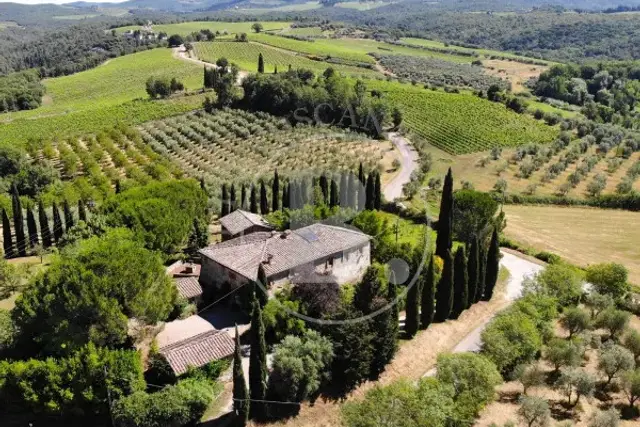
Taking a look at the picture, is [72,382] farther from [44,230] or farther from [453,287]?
[44,230]

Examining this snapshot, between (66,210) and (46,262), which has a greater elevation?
(66,210)

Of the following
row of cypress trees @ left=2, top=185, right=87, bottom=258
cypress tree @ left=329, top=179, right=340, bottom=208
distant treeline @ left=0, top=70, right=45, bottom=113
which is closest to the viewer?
row of cypress trees @ left=2, top=185, right=87, bottom=258

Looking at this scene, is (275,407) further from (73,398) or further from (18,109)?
(18,109)

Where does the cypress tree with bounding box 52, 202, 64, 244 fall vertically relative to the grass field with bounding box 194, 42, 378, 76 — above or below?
below

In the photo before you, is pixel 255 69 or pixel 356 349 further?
pixel 255 69

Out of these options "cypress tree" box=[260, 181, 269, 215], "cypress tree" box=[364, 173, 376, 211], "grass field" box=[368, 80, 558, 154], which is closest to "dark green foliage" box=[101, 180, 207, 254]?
"cypress tree" box=[260, 181, 269, 215]

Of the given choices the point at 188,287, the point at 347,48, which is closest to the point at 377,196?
the point at 188,287

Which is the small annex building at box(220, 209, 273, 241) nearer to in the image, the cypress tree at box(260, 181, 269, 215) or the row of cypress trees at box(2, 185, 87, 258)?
→ the cypress tree at box(260, 181, 269, 215)

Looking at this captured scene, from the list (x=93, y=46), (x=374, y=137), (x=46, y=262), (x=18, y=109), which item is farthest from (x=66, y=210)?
(x=93, y=46)
